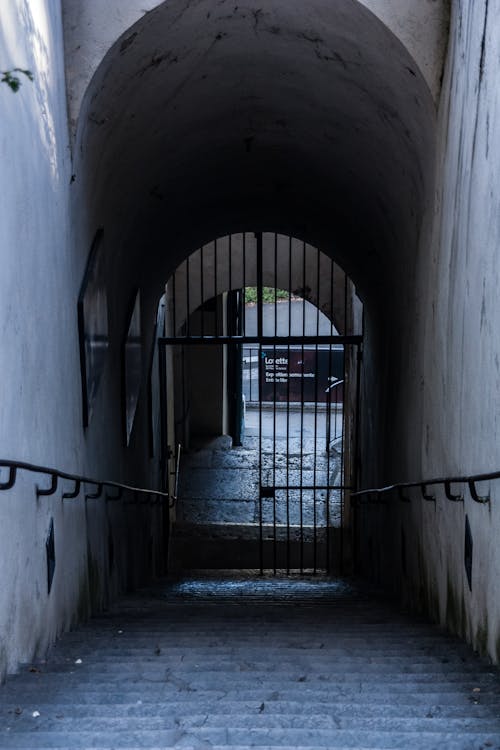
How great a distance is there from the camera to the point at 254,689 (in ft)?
9.05

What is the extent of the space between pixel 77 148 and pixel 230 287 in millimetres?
7877

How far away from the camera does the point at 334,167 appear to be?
231 inches

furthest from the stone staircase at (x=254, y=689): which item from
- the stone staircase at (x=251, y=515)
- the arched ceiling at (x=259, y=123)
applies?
A: the stone staircase at (x=251, y=515)

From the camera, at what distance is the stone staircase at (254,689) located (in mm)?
2281

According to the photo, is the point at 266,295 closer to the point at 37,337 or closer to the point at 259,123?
the point at 259,123

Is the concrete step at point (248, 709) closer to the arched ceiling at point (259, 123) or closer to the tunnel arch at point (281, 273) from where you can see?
the arched ceiling at point (259, 123)

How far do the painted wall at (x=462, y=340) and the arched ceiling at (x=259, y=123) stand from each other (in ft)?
1.41

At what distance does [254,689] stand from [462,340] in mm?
1860

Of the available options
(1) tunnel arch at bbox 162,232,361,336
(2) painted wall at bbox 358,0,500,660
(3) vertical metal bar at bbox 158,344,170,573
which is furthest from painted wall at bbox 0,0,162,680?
(1) tunnel arch at bbox 162,232,361,336

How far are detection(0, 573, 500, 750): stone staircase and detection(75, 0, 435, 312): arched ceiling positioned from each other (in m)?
2.45

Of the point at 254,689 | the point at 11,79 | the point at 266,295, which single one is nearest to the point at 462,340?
the point at 254,689

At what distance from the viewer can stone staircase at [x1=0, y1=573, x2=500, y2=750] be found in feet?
7.48

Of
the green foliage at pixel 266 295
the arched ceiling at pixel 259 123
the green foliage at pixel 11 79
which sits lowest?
the green foliage at pixel 11 79

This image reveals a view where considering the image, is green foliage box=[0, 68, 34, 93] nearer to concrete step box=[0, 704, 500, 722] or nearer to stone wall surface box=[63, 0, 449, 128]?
stone wall surface box=[63, 0, 449, 128]
